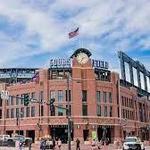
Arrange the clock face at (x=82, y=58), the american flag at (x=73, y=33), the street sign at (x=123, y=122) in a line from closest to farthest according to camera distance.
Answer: the american flag at (x=73, y=33)
the clock face at (x=82, y=58)
the street sign at (x=123, y=122)

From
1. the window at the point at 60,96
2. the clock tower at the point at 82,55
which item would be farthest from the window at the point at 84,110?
the clock tower at the point at 82,55

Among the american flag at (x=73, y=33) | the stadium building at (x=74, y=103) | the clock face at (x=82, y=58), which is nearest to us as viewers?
the american flag at (x=73, y=33)

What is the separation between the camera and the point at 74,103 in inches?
3378

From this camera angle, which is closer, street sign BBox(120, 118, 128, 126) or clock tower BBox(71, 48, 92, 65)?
clock tower BBox(71, 48, 92, 65)

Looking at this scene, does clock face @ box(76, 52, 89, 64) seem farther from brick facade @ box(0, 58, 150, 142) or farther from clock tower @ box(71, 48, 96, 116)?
brick facade @ box(0, 58, 150, 142)

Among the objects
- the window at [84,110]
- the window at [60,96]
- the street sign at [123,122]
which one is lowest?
the street sign at [123,122]

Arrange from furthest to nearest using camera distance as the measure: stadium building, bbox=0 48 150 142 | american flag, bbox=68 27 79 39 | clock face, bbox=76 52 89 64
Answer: clock face, bbox=76 52 89 64 → stadium building, bbox=0 48 150 142 → american flag, bbox=68 27 79 39

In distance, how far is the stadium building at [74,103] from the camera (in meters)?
85.7

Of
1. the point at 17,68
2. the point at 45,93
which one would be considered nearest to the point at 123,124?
the point at 45,93

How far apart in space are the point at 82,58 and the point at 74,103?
1039cm

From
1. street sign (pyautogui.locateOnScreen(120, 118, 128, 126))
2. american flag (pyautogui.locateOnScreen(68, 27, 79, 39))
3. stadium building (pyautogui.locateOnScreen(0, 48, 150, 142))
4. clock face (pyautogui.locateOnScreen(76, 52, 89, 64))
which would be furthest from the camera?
street sign (pyautogui.locateOnScreen(120, 118, 128, 126))

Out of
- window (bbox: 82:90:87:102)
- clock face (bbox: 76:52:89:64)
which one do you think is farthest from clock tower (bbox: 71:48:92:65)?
window (bbox: 82:90:87:102)

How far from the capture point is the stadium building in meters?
85.7

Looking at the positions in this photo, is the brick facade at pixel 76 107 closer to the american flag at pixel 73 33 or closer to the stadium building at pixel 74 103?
the stadium building at pixel 74 103
